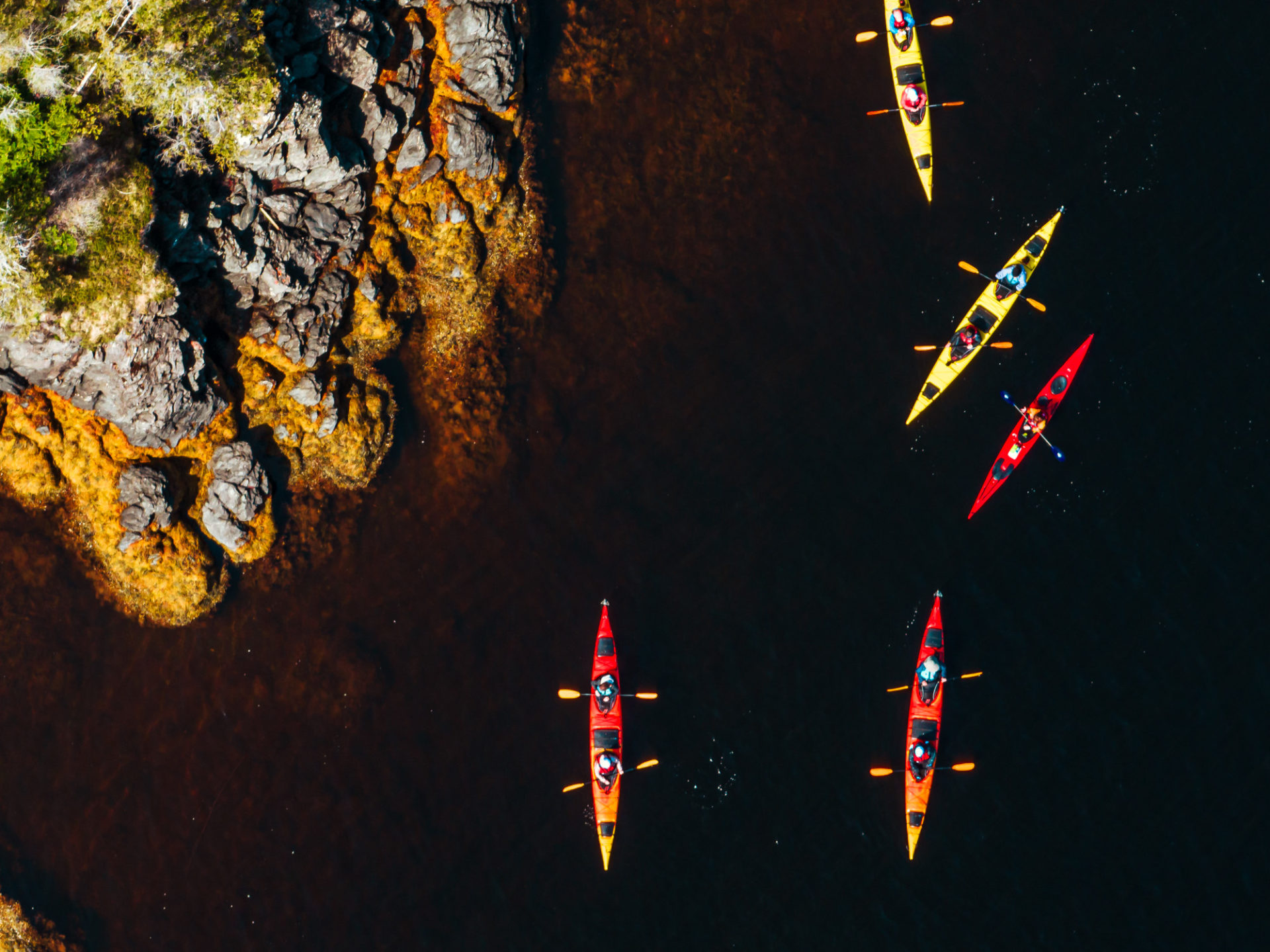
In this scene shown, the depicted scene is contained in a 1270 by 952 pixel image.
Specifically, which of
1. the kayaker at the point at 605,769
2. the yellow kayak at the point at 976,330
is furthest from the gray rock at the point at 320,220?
the yellow kayak at the point at 976,330

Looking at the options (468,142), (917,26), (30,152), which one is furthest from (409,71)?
(917,26)

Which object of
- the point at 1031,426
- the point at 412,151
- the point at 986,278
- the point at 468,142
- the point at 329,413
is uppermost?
the point at 468,142

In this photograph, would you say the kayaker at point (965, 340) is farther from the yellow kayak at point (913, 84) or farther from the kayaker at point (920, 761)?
the kayaker at point (920, 761)

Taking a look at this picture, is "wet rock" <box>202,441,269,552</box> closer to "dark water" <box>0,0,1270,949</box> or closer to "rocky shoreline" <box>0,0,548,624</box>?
"rocky shoreline" <box>0,0,548,624</box>

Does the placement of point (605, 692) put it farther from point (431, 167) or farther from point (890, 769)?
point (431, 167)

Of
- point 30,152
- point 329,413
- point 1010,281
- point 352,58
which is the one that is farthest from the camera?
point 1010,281

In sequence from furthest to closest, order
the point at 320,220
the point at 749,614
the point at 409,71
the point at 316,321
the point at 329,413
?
the point at 749,614
the point at 329,413
the point at 316,321
the point at 409,71
the point at 320,220

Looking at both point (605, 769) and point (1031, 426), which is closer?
point (605, 769)
